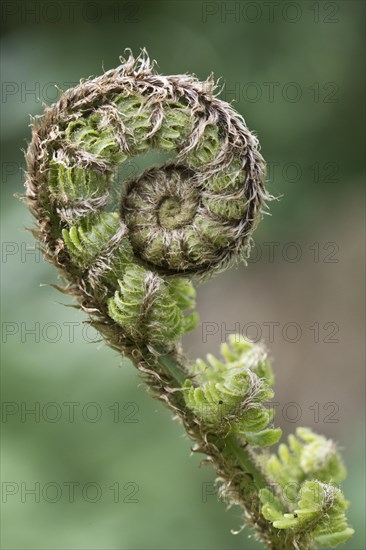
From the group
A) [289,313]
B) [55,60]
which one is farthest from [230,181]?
[289,313]

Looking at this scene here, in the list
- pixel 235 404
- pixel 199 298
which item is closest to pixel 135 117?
pixel 235 404

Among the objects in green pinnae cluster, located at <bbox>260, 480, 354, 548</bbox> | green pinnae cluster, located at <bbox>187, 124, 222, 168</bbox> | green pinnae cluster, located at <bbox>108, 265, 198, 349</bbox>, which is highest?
green pinnae cluster, located at <bbox>187, 124, 222, 168</bbox>

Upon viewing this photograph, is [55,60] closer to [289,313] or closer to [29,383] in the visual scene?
[29,383]

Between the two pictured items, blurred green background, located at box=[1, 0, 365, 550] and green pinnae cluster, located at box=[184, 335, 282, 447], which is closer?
green pinnae cluster, located at box=[184, 335, 282, 447]

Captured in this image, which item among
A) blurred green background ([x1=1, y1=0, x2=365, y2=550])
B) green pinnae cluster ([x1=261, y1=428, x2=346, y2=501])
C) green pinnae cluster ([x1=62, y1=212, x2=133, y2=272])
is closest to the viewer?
green pinnae cluster ([x1=62, y1=212, x2=133, y2=272])

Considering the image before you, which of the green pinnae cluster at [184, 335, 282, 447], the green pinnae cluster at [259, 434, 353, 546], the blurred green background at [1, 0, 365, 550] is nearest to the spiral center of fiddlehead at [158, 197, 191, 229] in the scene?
the green pinnae cluster at [184, 335, 282, 447]

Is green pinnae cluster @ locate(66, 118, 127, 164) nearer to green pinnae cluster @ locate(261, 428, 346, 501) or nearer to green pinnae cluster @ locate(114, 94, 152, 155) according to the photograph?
green pinnae cluster @ locate(114, 94, 152, 155)

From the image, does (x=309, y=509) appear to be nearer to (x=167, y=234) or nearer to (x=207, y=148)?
(x=167, y=234)

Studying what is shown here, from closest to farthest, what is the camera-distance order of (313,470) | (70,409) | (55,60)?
(313,470)
(70,409)
(55,60)
